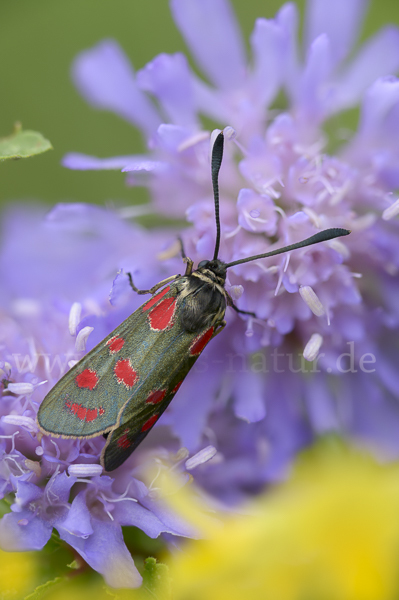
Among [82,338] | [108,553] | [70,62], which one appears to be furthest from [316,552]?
→ [70,62]

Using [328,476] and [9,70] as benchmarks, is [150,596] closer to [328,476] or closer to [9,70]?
[328,476]

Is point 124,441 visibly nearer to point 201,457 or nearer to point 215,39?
point 201,457

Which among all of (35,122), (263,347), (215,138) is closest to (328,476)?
(263,347)

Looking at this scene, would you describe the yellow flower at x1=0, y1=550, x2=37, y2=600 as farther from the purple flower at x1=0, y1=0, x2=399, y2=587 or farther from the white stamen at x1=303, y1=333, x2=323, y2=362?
the white stamen at x1=303, y1=333, x2=323, y2=362

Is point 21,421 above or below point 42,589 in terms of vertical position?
above

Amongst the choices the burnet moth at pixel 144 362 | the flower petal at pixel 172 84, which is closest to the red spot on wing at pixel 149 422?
the burnet moth at pixel 144 362

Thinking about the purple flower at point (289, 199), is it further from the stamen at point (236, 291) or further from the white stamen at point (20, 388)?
the white stamen at point (20, 388)
